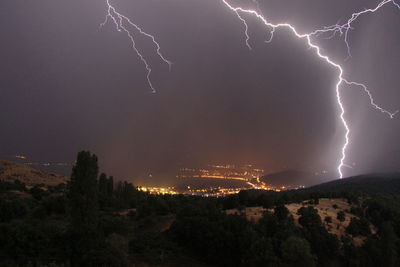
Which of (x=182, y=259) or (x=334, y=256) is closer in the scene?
(x=182, y=259)

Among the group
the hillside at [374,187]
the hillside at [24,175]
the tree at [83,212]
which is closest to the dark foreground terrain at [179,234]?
the tree at [83,212]

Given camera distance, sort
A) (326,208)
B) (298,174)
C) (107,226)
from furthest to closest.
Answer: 1. (298,174)
2. (326,208)
3. (107,226)

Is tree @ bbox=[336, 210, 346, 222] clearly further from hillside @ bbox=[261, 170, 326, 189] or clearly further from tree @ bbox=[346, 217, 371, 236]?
hillside @ bbox=[261, 170, 326, 189]

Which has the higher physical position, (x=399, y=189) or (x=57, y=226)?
(x=399, y=189)

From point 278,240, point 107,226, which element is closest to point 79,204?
point 107,226

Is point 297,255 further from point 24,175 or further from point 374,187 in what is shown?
point 24,175

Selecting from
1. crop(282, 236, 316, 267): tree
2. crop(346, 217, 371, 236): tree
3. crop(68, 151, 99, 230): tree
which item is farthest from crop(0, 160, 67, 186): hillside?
crop(282, 236, 316, 267): tree

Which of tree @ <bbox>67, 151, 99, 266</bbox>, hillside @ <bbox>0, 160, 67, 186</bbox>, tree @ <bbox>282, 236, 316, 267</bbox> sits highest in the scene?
hillside @ <bbox>0, 160, 67, 186</bbox>

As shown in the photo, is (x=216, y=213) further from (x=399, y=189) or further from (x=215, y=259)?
(x=399, y=189)
